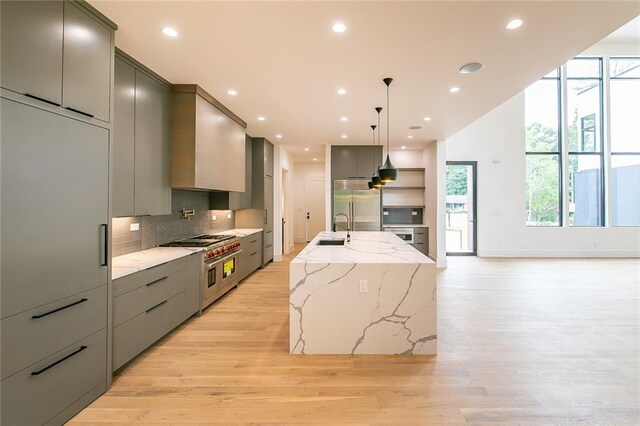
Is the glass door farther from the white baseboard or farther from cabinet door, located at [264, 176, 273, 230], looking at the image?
cabinet door, located at [264, 176, 273, 230]

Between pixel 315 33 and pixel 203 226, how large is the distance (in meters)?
3.51

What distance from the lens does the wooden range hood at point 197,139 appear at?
3.52 metres

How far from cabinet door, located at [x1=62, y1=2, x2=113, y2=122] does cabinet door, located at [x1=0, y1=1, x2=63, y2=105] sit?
0.06m

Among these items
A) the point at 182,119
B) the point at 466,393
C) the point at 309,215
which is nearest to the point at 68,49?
the point at 182,119

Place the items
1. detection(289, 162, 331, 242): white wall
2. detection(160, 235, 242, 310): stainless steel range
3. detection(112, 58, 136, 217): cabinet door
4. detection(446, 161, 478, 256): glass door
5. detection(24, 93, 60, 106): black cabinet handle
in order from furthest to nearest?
1. detection(289, 162, 331, 242): white wall
2. detection(446, 161, 478, 256): glass door
3. detection(160, 235, 242, 310): stainless steel range
4. detection(112, 58, 136, 217): cabinet door
5. detection(24, 93, 60, 106): black cabinet handle

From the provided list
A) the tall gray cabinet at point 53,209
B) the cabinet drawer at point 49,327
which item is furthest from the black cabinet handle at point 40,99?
the cabinet drawer at point 49,327

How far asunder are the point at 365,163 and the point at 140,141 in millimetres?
5020

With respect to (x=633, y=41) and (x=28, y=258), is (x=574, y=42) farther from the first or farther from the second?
(x=633, y=41)

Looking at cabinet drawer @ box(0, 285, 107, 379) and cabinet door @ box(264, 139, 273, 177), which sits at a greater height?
cabinet door @ box(264, 139, 273, 177)

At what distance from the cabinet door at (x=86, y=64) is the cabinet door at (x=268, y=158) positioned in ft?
14.0

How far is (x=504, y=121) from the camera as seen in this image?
25.3 ft

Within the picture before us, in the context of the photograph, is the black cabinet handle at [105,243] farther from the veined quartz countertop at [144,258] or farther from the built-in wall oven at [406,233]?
the built-in wall oven at [406,233]

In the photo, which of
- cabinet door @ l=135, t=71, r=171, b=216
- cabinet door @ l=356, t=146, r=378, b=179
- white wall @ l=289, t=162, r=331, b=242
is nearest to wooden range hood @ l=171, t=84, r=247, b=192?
cabinet door @ l=135, t=71, r=171, b=216

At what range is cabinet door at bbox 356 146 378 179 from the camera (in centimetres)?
703
